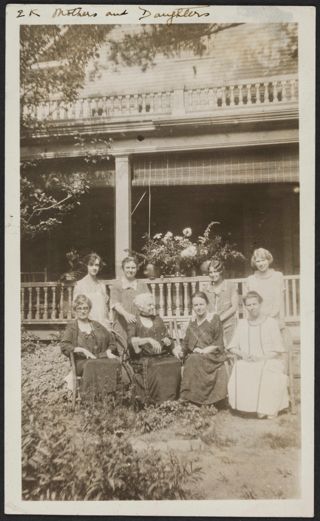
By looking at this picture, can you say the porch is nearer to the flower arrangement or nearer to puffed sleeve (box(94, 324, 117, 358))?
the flower arrangement

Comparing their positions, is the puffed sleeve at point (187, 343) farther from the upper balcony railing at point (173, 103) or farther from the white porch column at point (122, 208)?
the upper balcony railing at point (173, 103)

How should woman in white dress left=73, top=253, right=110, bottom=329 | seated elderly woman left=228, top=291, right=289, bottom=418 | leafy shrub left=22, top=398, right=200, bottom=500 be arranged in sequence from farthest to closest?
woman in white dress left=73, top=253, right=110, bottom=329 → seated elderly woman left=228, top=291, right=289, bottom=418 → leafy shrub left=22, top=398, right=200, bottom=500

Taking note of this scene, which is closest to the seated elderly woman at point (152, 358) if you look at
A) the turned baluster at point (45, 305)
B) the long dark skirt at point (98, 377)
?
the long dark skirt at point (98, 377)

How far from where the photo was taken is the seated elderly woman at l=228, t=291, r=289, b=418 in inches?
83.2

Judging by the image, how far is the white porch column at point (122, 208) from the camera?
7.45 feet

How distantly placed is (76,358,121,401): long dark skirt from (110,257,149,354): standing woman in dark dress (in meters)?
0.10

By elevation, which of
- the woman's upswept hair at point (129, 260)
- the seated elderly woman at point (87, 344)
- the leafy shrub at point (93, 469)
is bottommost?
the leafy shrub at point (93, 469)

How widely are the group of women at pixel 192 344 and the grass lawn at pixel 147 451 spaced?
10cm

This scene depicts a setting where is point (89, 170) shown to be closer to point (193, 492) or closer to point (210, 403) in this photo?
point (210, 403)

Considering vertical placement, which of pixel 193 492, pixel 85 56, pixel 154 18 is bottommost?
pixel 193 492

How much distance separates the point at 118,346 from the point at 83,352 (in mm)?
192

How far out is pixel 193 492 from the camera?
2.01 metres

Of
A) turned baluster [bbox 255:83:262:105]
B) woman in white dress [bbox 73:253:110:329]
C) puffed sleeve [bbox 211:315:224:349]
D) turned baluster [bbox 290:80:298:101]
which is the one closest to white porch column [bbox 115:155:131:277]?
woman in white dress [bbox 73:253:110:329]

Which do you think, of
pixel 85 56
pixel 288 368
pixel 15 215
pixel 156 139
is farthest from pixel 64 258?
pixel 288 368
